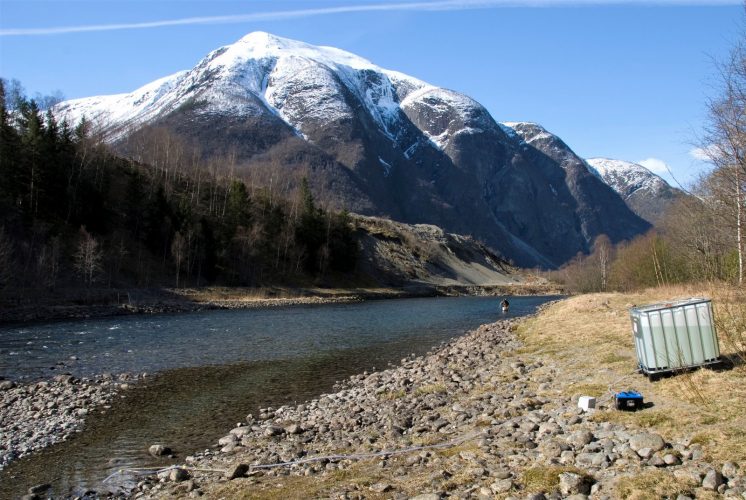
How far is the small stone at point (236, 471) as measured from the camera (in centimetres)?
1060

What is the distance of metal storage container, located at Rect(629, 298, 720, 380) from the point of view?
12.3 meters

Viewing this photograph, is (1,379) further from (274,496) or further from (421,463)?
(421,463)

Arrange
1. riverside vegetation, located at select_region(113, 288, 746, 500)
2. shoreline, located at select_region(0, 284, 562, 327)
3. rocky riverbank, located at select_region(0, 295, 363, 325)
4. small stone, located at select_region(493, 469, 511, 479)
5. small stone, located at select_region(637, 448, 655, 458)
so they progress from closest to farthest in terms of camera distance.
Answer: riverside vegetation, located at select_region(113, 288, 746, 500)
small stone, located at select_region(637, 448, 655, 458)
small stone, located at select_region(493, 469, 511, 479)
rocky riverbank, located at select_region(0, 295, 363, 325)
shoreline, located at select_region(0, 284, 562, 327)

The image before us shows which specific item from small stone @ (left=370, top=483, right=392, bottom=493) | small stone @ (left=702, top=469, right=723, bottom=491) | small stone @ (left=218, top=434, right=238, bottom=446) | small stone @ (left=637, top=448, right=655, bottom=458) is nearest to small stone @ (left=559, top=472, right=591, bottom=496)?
small stone @ (left=637, top=448, right=655, bottom=458)

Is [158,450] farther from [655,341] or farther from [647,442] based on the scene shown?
[655,341]

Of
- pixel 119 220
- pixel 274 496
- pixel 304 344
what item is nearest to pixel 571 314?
pixel 304 344

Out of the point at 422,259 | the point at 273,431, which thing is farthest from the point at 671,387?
the point at 422,259

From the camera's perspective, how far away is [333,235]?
118 metres

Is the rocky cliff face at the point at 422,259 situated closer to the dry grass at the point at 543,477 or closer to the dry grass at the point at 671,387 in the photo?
the dry grass at the point at 671,387

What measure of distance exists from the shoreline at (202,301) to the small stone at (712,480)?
5005 centimetres

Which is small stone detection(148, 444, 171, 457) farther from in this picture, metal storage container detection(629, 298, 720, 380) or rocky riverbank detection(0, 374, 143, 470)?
metal storage container detection(629, 298, 720, 380)

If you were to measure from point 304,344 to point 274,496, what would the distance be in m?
23.8

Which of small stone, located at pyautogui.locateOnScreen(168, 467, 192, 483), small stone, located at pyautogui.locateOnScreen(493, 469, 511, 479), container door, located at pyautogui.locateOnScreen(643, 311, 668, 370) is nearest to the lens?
small stone, located at pyautogui.locateOnScreen(493, 469, 511, 479)

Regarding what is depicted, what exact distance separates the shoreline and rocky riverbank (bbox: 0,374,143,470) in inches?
1127
